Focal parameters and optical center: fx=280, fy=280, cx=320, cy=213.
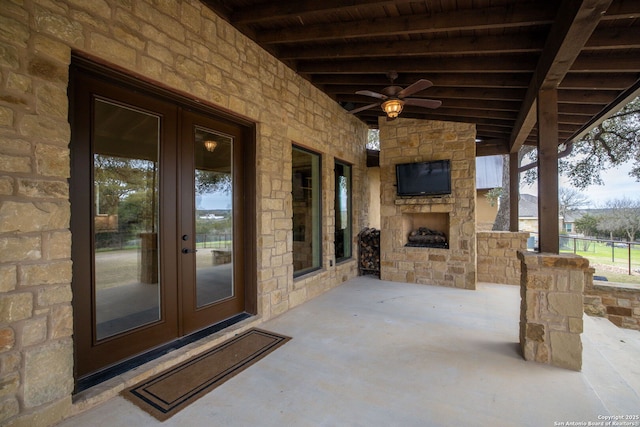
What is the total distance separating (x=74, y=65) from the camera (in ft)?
6.46

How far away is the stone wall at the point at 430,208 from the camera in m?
5.04

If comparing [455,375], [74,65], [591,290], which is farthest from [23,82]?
[591,290]

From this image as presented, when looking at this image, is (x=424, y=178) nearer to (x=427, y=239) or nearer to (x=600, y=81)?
(x=427, y=239)

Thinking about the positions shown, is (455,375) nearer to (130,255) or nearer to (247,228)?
→ (247,228)

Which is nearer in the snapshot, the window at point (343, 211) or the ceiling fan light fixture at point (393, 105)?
the ceiling fan light fixture at point (393, 105)

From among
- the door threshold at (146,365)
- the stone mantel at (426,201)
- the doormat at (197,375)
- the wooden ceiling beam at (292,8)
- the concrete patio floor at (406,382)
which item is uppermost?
the wooden ceiling beam at (292,8)

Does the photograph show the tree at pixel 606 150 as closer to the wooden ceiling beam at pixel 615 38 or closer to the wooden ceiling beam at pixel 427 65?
the wooden ceiling beam at pixel 427 65

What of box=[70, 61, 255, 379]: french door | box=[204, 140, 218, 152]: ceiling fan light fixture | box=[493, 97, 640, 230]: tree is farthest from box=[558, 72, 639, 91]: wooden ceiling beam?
box=[204, 140, 218, 152]: ceiling fan light fixture

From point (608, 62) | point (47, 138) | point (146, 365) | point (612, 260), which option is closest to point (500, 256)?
point (608, 62)

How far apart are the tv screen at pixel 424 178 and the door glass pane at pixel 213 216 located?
11.1 feet

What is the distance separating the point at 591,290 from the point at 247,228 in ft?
19.9

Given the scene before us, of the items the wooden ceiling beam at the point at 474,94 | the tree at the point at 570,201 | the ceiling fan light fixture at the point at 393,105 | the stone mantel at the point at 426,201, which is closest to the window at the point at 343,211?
the stone mantel at the point at 426,201

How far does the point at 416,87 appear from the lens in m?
3.33

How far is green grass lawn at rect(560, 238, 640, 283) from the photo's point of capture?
6803 millimetres
